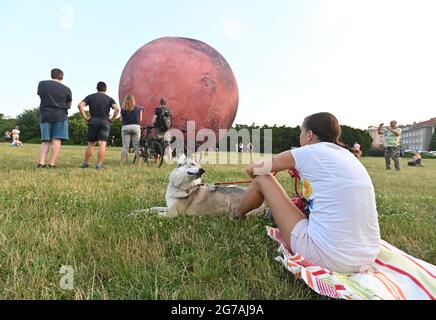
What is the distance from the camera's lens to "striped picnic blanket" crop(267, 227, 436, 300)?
2299 millimetres

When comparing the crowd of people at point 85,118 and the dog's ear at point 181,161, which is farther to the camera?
the crowd of people at point 85,118

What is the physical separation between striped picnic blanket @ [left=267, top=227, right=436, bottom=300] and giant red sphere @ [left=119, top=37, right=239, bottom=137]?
11.0 meters

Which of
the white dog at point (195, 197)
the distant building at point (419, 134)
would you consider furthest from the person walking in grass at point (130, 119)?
the distant building at point (419, 134)

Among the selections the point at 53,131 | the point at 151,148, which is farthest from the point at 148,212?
the point at 151,148

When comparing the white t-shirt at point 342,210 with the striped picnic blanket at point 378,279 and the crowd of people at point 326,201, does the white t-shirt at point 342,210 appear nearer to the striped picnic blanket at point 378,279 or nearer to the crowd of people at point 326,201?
the crowd of people at point 326,201

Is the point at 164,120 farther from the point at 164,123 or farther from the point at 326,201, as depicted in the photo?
the point at 326,201

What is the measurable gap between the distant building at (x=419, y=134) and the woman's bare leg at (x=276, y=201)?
398 feet

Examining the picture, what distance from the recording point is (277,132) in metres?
44.8

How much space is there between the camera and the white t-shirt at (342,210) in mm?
2602

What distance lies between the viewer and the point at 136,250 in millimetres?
2969

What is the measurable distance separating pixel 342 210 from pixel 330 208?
0.09m
